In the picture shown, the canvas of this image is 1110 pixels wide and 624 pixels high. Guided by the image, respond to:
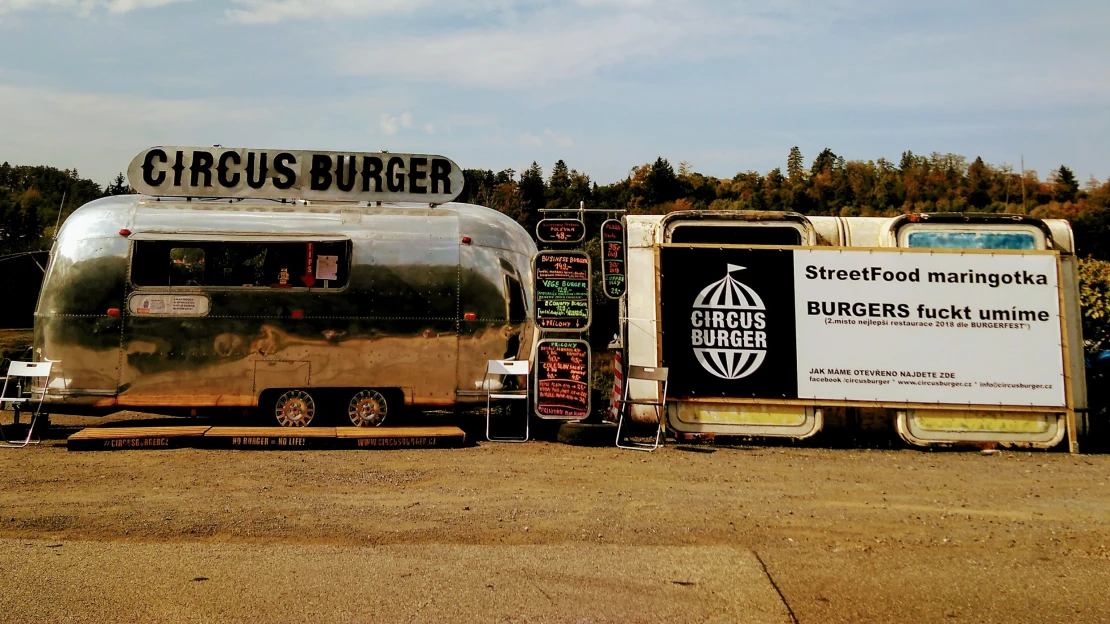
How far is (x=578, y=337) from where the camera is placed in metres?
10.9

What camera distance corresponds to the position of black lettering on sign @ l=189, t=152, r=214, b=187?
10.9 meters

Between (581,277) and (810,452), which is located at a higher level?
(581,277)

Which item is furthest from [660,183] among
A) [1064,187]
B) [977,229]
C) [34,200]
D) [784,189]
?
[977,229]

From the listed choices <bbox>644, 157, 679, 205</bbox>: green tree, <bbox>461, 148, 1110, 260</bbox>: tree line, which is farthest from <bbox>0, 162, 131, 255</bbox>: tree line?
<bbox>644, 157, 679, 205</bbox>: green tree

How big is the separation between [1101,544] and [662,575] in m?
3.50

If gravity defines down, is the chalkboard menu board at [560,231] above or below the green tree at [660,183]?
below

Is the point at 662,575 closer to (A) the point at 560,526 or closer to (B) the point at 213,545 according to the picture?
(A) the point at 560,526

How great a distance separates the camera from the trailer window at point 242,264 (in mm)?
10273

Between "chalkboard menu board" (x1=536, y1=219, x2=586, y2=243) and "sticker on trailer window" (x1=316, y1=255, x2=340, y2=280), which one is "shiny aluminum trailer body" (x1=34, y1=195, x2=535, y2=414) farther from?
"chalkboard menu board" (x1=536, y1=219, x2=586, y2=243)

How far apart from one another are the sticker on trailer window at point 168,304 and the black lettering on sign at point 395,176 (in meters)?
2.76

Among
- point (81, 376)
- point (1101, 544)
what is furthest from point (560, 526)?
point (81, 376)

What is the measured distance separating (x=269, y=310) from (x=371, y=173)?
229 cm

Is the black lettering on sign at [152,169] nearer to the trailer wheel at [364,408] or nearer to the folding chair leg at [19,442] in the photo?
the folding chair leg at [19,442]

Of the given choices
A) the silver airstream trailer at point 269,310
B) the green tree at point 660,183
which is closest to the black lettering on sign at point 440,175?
the silver airstream trailer at point 269,310
